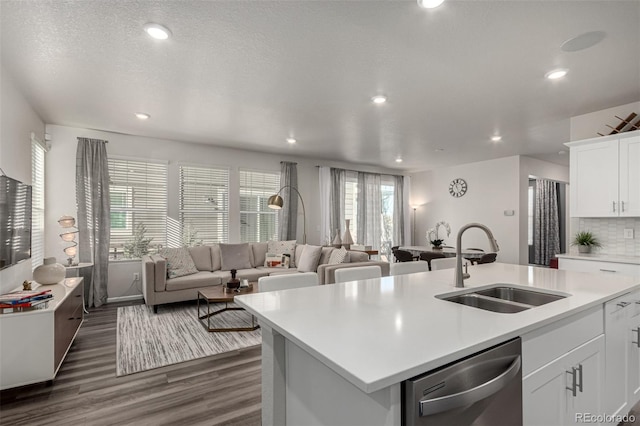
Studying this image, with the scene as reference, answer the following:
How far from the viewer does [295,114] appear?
4.16 metres

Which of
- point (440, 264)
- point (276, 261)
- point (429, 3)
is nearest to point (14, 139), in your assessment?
point (276, 261)

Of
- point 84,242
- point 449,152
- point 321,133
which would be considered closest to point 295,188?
point 321,133

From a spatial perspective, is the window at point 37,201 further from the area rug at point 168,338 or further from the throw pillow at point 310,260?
the throw pillow at point 310,260

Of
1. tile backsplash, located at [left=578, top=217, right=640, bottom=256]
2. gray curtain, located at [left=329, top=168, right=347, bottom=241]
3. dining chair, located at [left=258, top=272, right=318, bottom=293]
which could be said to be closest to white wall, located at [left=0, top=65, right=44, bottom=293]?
dining chair, located at [left=258, top=272, right=318, bottom=293]

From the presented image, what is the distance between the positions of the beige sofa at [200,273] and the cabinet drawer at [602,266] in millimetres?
2135

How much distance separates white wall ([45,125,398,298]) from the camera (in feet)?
15.6

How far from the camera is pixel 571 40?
94.1 inches

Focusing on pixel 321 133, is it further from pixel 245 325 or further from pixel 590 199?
pixel 590 199

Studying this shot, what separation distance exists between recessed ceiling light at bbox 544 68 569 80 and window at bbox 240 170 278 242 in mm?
4877

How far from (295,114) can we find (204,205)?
2.83 metres

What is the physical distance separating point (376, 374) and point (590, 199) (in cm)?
424

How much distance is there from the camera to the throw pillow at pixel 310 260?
5.28m

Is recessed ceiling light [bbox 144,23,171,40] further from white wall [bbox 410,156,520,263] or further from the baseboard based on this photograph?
white wall [bbox 410,156,520,263]

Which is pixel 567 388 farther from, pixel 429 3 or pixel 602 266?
pixel 602 266
